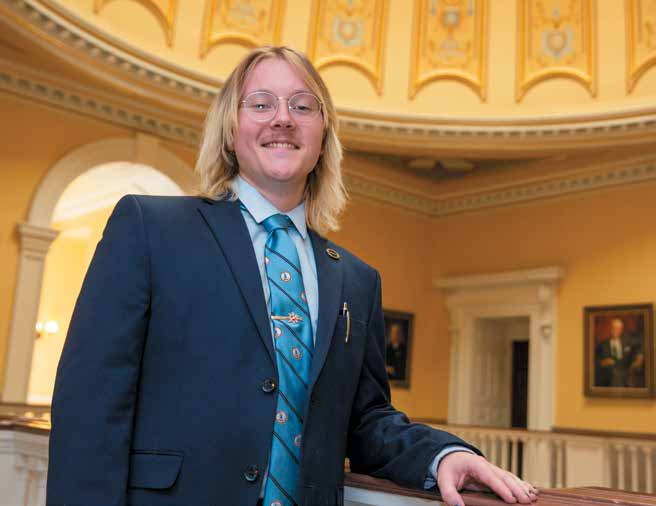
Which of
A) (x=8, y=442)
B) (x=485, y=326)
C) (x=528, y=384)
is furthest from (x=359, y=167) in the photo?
(x=8, y=442)

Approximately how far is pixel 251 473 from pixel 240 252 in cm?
53

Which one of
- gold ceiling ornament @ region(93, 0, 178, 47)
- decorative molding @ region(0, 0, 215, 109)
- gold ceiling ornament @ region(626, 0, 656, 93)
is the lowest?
decorative molding @ region(0, 0, 215, 109)

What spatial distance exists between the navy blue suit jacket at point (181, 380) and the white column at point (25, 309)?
344 inches

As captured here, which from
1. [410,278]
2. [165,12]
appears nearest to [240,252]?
[165,12]

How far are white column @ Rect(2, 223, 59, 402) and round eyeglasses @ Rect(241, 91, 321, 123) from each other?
8.79 metres

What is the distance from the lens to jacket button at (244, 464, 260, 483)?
1.72 metres

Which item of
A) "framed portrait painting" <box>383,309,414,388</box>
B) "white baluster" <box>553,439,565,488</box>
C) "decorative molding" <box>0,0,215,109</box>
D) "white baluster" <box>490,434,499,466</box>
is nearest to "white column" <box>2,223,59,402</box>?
"decorative molding" <box>0,0,215,109</box>

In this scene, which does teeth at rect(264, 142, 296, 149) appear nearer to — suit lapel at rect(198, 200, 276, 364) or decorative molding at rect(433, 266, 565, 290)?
suit lapel at rect(198, 200, 276, 364)

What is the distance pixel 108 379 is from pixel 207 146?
2.51 ft

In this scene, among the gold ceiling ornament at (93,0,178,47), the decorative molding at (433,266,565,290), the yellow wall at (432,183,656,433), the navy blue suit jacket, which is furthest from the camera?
the decorative molding at (433,266,565,290)

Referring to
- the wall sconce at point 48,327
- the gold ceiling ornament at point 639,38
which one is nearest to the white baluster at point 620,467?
the gold ceiling ornament at point 639,38

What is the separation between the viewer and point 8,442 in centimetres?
390

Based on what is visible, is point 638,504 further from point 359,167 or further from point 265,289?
point 359,167

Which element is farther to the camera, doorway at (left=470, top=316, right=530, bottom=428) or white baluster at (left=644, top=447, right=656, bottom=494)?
doorway at (left=470, top=316, right=530, bottom=428)
